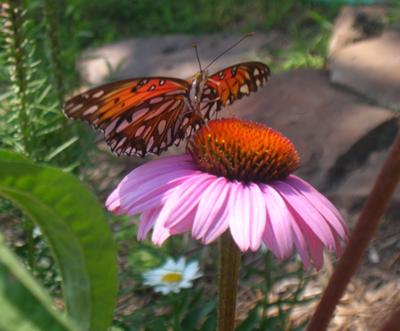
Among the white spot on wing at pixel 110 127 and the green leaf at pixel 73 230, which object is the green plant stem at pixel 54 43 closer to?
the white spot on wing at pixel 110 127

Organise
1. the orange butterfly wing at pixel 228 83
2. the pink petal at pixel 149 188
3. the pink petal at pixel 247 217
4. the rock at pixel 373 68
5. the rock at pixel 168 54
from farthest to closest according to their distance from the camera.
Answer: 1. the rock at pixel 168 54
2. the rock at pixel 373 68
3. the orange butterfly wing at pixel 228 83
4. the pink petal at pixel 149 188
5. the pink petal at pixel 247 217

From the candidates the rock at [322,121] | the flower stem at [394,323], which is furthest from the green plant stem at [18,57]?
the flower stem at [394,323]

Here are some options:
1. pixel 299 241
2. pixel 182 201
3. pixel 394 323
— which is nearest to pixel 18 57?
pixel 182 201

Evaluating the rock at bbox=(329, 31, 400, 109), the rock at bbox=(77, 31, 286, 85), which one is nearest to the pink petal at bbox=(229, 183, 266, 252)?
the rock at bbox=(329, 31, 400, 109)

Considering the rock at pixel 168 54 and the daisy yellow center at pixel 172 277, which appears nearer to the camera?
the daisy yellow center at pixel 172 277

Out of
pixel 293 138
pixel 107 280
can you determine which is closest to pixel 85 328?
pixel 107 280

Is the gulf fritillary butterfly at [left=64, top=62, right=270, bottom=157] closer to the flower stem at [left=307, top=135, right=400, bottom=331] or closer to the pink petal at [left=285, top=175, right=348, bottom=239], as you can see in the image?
the pink petal at [left=285, top=175, right=348, bottom=239]

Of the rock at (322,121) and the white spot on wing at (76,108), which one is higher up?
the white spot on wing at (76,108)

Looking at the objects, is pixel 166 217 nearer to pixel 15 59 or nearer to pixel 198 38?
pixel 15 59
